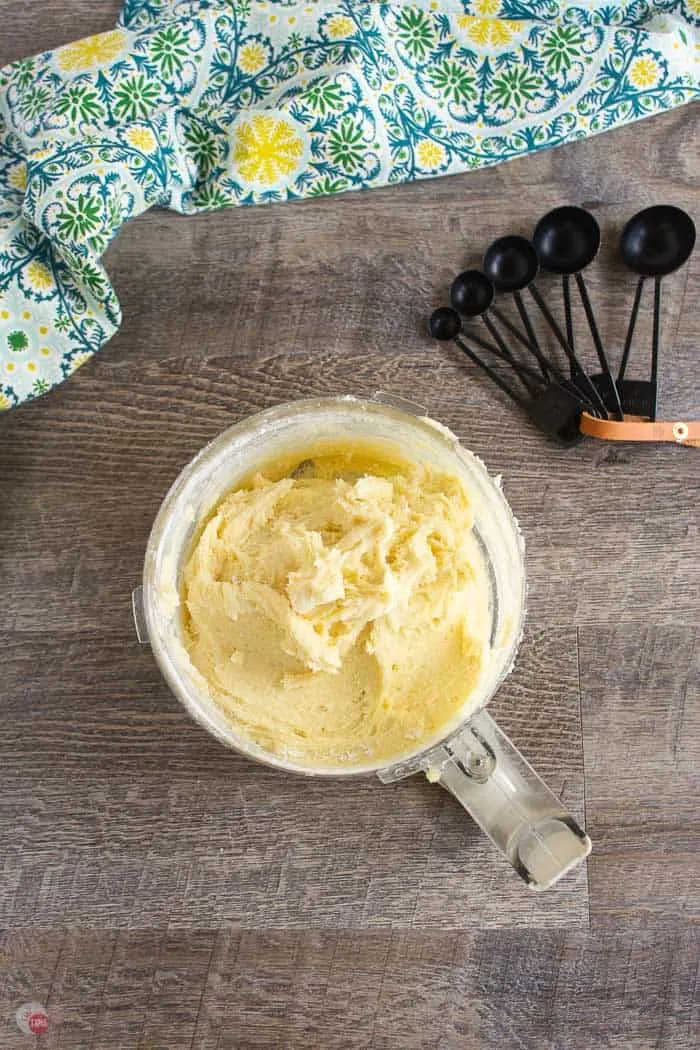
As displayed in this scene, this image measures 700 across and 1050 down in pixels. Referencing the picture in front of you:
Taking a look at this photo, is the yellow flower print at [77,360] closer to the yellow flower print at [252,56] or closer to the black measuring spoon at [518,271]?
the yellow flower print at [252,56]

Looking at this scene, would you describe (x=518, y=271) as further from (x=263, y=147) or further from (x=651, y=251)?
(x=263, y=147)

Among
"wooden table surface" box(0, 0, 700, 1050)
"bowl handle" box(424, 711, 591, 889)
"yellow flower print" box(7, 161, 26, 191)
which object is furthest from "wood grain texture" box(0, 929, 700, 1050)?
"yellow flower print" box(7, 161, 26, 191)

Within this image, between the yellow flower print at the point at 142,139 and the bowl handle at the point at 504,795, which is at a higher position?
the yellow flower print at the point at 142,139

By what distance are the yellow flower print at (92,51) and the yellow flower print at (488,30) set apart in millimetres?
513

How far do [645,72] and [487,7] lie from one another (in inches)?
10.1

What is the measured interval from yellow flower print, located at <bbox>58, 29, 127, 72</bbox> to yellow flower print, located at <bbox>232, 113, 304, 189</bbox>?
0.22 meters

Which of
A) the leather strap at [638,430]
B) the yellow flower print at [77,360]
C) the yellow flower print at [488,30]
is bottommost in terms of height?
the leather strap at [638,430]

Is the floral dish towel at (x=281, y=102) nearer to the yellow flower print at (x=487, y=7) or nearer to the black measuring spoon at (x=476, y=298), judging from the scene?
the yellow flower print at (x=487, y=7)

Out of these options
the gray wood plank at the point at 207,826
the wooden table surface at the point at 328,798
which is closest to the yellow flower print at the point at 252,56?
the wooden table surface at the point at 328,798

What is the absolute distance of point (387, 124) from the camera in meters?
1.35

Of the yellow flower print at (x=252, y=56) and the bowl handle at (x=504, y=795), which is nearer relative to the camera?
the bowl handle at (x=504, y=795)

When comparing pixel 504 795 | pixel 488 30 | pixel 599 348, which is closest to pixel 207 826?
pixel 504 795

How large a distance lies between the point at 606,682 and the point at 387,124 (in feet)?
2.91

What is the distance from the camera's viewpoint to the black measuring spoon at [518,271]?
1.32 metres
